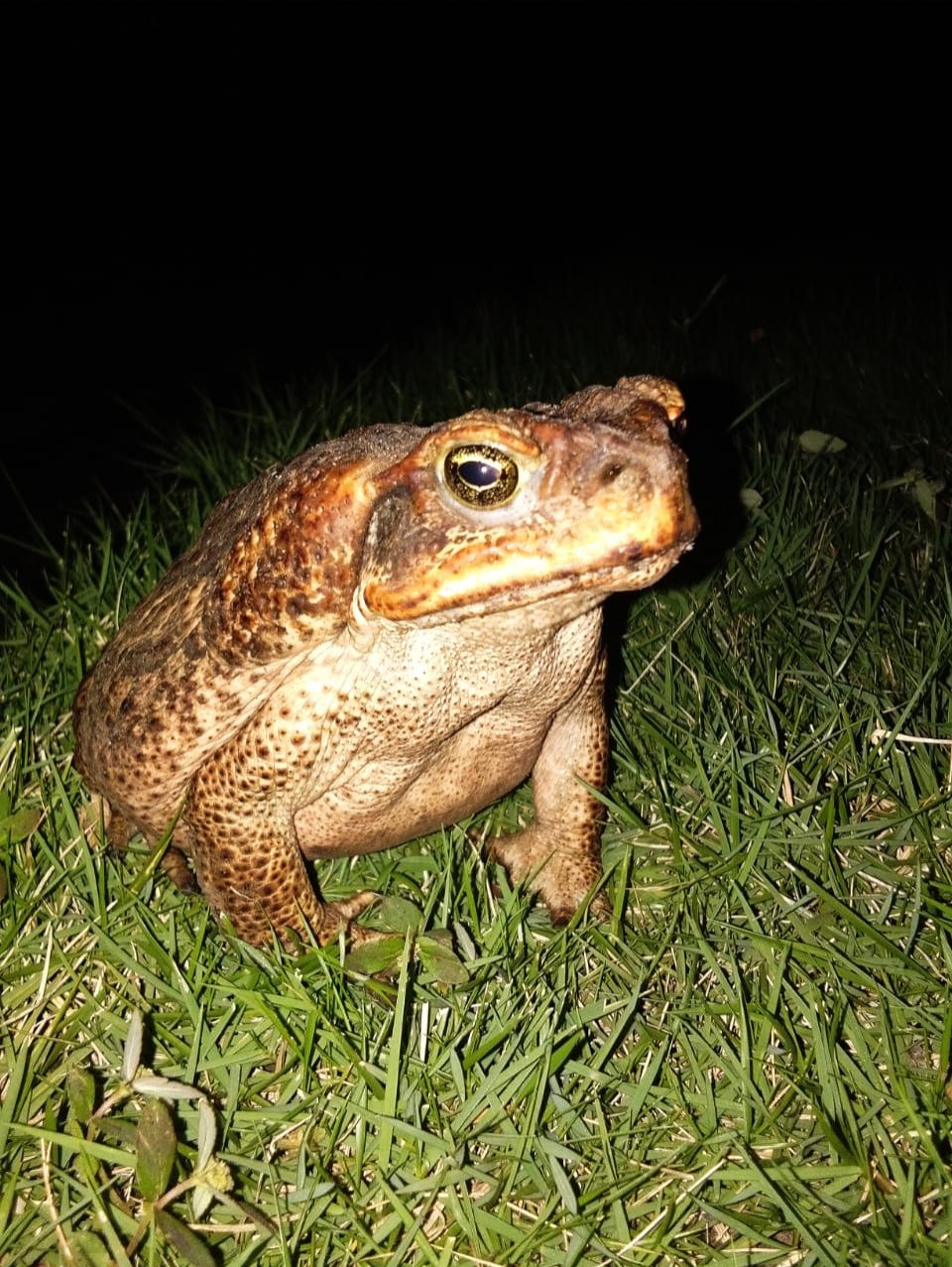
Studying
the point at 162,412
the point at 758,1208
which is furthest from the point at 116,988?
the point at 162,412

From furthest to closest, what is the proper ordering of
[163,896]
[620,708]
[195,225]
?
[195,225]
[620,708]
[163,896]

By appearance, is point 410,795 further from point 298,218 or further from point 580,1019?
point 298,218

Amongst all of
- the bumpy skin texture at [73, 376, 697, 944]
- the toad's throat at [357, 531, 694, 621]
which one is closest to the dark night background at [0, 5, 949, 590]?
the bumpy skin texture at [73, 376, 697, 944]

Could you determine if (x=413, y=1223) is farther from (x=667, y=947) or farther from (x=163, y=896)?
(x=163, y=896)

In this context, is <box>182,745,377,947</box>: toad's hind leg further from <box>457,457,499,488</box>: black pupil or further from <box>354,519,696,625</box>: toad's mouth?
<box>457,457,499,488</box>: black pupil

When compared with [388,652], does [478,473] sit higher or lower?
higher

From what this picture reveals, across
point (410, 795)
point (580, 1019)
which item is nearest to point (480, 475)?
point (410, 795)
